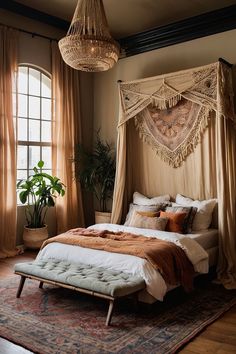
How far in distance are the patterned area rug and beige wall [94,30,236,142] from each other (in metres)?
3.00

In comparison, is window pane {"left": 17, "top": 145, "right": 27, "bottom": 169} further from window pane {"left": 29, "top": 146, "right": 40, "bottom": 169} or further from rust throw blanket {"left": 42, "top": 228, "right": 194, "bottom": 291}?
rust throw blanket {"left": 42, "top": 228, "right": 194, "bottom": 291}

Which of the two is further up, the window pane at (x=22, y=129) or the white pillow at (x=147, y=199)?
the window pane at (x=22, y=129)

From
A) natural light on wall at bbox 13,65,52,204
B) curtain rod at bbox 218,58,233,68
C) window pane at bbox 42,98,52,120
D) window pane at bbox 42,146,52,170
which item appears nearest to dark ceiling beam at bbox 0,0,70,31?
natural light on wall at bbox 13,65,52,204

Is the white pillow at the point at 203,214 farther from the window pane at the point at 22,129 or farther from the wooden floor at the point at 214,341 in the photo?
the window pane at the point at 22,129

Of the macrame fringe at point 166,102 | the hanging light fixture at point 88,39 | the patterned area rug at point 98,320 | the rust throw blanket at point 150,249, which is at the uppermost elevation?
the hanging light fixture at point 88,39

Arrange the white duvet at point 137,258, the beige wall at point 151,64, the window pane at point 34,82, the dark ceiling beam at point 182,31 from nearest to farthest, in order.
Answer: the white duvet at point 137,258 < the dark ceiling beam at point 182,31 < the beige wall at point 151,64 < the window pane at point 34,82

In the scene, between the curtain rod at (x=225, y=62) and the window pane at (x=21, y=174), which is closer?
the curtain rod at (x=225, y=62)

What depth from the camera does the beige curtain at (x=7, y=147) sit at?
524cm

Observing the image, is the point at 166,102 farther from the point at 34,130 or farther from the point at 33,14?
the point at 33,14

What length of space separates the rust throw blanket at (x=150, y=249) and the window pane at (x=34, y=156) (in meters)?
1.96

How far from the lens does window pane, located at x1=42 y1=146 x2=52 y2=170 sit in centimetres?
605

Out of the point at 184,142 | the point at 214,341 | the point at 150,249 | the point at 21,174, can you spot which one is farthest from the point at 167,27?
the point at 214,341

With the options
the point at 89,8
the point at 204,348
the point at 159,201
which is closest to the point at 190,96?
the point at 159,201

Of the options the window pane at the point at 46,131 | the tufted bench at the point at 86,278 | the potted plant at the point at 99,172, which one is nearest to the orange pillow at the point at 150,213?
the potted plant at the point at 99,172
